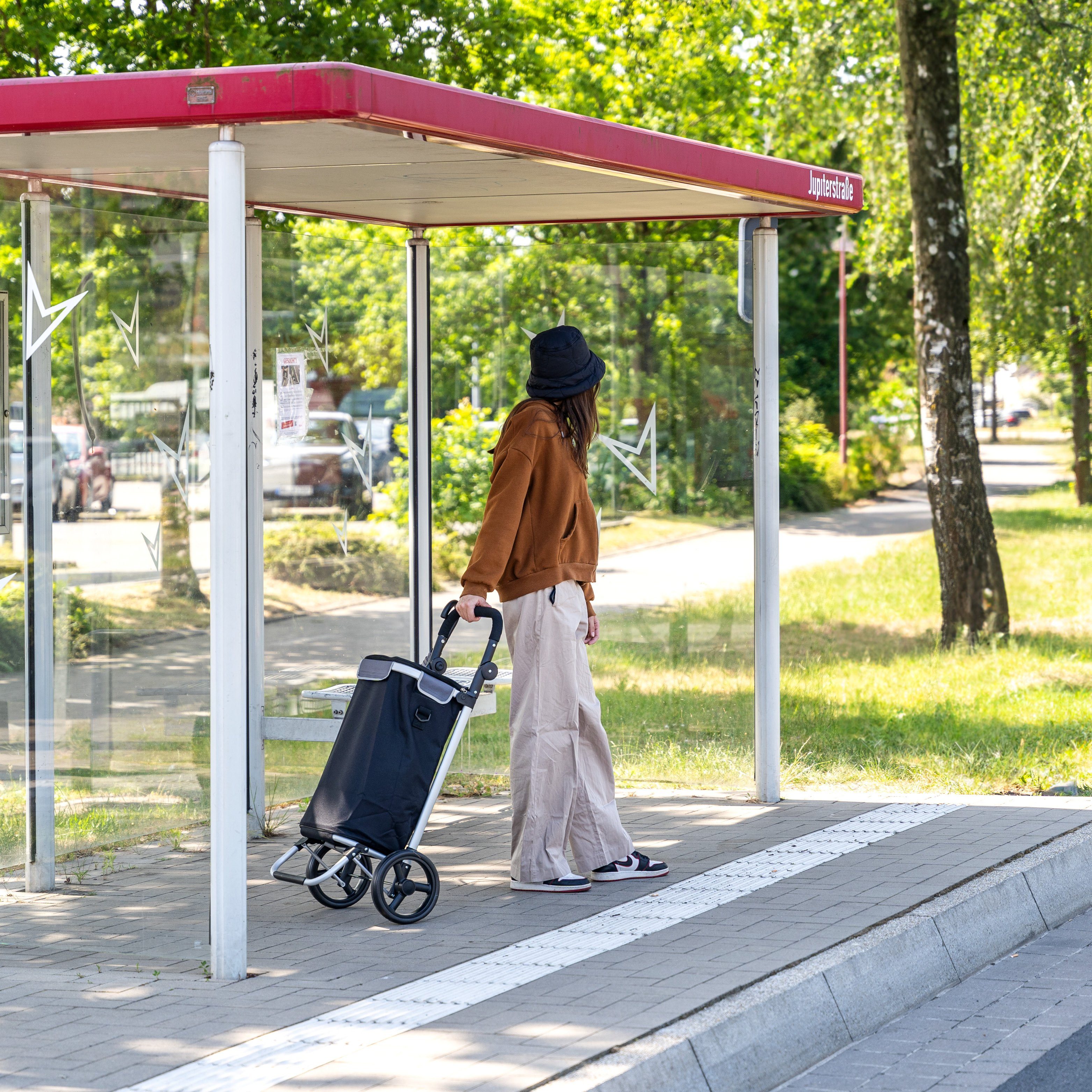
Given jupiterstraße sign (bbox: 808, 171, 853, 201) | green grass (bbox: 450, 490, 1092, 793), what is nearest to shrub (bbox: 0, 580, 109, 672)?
green grass (bbox: 450, 490, 1092, 793)

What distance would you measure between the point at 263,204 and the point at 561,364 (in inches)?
70.1

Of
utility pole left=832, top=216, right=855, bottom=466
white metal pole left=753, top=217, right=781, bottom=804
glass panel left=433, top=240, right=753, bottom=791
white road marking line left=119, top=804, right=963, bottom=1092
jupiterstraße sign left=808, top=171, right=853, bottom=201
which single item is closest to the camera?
white road marking line left=119, top=804, right=963, bottom=1092

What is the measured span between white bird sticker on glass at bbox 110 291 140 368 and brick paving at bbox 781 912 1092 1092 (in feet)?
10.2

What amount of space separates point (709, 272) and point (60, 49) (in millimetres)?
6466

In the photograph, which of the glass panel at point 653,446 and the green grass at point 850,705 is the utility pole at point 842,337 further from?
the glass panel at point 653,446

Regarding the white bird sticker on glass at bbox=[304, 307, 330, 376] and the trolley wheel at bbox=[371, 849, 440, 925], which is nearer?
the trolley wheel at bbox=[371, 849, 440, 925]

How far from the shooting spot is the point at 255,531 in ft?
23.1

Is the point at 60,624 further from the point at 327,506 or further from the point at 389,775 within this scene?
the point at 327,506

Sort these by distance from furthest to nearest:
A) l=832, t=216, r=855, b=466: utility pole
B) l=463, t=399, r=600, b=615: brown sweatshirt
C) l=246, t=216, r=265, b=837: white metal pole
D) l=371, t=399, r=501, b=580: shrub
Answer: l=832, t=216, r=855, b=466: utility pole
l=371, t=399, r=501, b=580: shrub
l=246, t=216, r=265, b=837: white metal pole
l=463, t=399, r=600, b=615: brown sweatshirt

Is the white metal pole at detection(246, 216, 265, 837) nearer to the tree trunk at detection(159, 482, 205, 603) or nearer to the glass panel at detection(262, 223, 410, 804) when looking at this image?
the glass panel at detection(262, 223, 410, 804)

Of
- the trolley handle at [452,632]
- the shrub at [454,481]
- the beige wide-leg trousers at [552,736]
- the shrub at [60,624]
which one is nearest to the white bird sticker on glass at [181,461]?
the shrub at [60,624]

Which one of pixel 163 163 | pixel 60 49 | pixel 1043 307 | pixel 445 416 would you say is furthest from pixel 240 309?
pixel 1043 307

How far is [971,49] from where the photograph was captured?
15.5 metres

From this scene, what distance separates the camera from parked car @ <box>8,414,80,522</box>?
5859 mm
